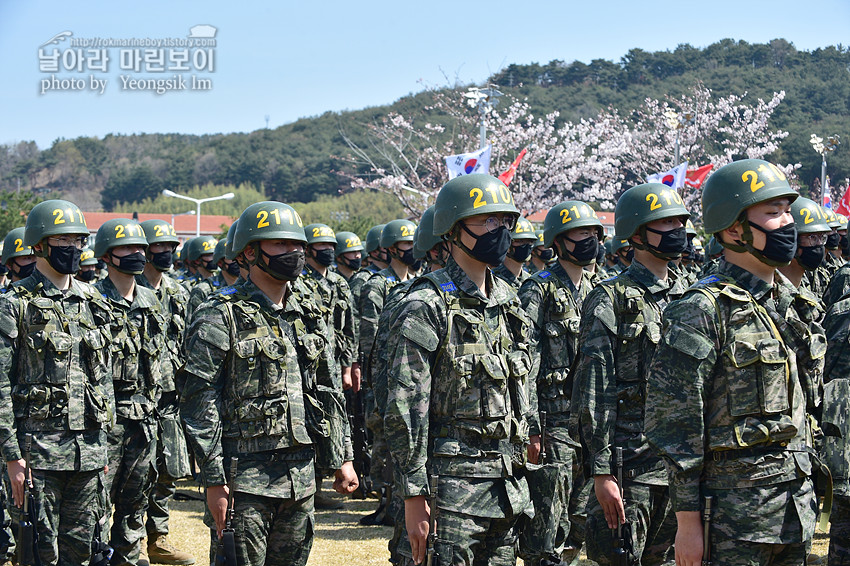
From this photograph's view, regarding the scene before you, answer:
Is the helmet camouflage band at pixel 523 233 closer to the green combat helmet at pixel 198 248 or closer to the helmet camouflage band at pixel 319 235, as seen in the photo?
the helmet camouflage band at pixel 319 235

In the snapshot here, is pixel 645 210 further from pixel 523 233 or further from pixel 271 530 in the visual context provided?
pixel 523 233

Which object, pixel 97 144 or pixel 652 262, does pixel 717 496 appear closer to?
pixel 652 262

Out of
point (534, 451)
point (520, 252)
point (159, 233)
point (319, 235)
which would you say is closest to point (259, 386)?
point (534, 451)

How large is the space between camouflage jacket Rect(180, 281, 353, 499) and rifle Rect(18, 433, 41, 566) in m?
2.10

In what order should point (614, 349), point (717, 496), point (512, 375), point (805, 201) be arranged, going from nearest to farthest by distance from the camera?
point (717, 496) → point (512, 375) → point (614, 349) → point (805, 201)

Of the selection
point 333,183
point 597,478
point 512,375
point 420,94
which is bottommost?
point 597,478

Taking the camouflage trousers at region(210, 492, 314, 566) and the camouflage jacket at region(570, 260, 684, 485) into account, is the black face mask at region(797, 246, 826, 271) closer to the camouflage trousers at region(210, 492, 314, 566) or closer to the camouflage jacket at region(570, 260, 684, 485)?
the camouflage jacket at region(570, 260, 684, 485)

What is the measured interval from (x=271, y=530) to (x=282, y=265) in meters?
1.62

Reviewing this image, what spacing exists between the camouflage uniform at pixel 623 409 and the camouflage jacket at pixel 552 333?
5.30 feet

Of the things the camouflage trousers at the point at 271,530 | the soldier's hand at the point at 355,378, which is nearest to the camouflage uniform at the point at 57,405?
the camouflage trousers at the point at 271,530

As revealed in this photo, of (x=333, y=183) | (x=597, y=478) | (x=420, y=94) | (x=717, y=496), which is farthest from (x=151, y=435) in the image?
(x=333, y=183)

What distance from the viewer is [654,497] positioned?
19.4 ft

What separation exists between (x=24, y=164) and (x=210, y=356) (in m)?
113

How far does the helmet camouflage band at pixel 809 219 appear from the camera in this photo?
24.1 ft
